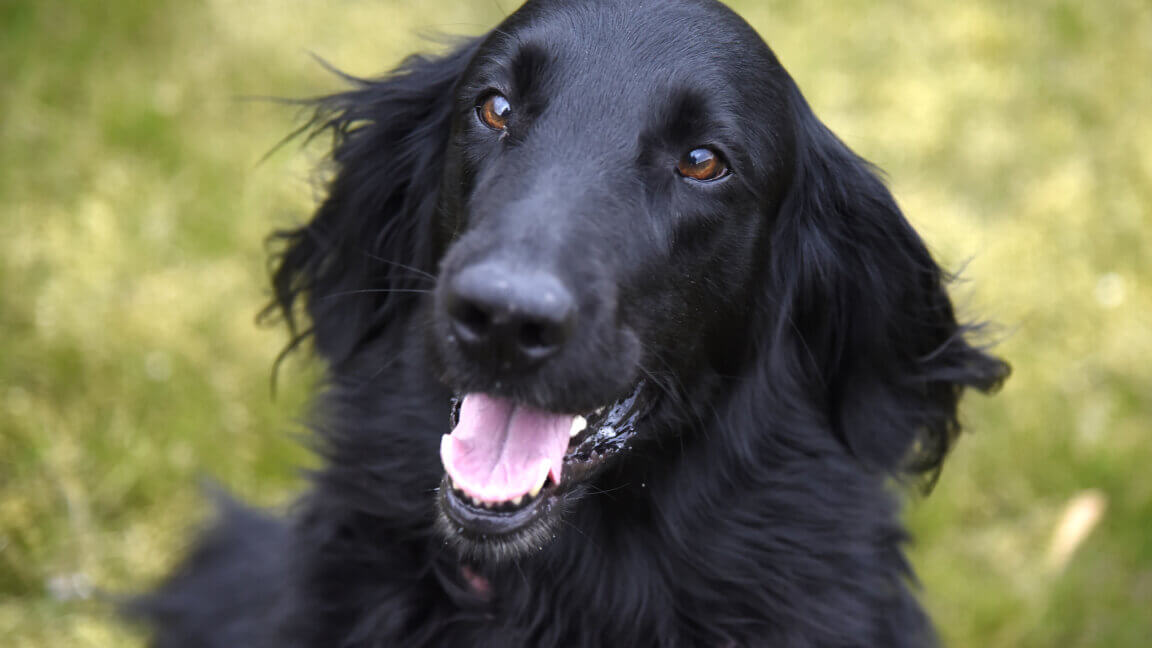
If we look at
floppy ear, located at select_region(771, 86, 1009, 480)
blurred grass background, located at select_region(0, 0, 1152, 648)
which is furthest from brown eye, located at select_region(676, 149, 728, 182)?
blurred grass background, located at select_region(0, 0, 1152, 648)

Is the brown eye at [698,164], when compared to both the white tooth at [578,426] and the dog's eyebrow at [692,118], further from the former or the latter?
the white tooth at [578,426]

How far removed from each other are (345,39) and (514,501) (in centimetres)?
441

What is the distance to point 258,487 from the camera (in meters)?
4.17

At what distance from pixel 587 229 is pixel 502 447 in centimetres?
49

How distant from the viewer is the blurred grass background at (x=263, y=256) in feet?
12.6

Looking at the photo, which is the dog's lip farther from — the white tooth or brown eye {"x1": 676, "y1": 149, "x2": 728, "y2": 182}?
brown eye {"x1": 676, "y1": 149, "x2": 728, "y2": 182}

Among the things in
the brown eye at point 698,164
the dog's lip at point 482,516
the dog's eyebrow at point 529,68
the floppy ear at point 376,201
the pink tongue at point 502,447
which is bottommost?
the dog's lip at point 482,516

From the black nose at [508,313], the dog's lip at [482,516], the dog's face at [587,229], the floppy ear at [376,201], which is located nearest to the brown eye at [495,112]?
the dog's face at [587,229]

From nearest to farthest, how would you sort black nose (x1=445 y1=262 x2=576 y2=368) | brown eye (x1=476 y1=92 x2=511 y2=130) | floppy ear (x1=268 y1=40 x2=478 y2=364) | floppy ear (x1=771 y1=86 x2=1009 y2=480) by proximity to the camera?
1. black nose (x1=445 y1=262 x2=576 y2=368)
2. brown eye (x1=476 y1=92 x2=511 y2=130)
3. floppy ear (x1=771 y1=86 x2=1009 y2=480)
4. floppy ear (x1=268 y1=40 x2=478 y2=364)

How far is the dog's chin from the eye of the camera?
2174 millimetres

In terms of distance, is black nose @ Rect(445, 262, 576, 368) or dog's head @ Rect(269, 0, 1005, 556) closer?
black nose @ Rect(445, 262, 576, 368)

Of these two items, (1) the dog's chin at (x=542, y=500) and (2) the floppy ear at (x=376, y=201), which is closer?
(1) the dog's chin at (x=542, y=500)

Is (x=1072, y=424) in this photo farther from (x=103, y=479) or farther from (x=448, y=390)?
(x=103, y=479)

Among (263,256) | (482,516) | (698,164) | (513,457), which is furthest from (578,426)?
(263,256)
